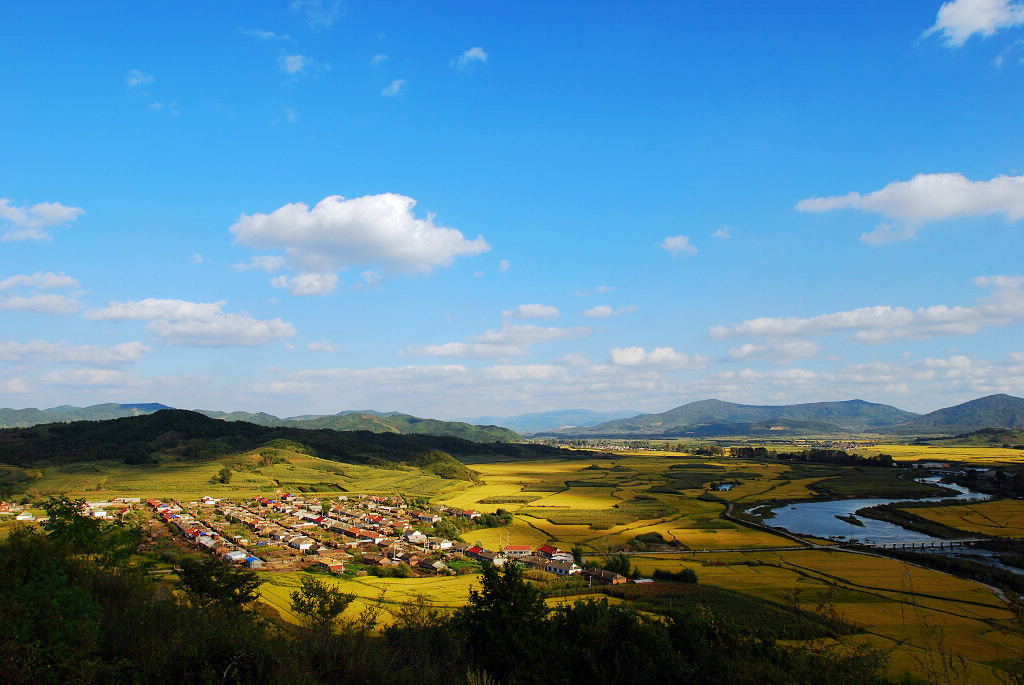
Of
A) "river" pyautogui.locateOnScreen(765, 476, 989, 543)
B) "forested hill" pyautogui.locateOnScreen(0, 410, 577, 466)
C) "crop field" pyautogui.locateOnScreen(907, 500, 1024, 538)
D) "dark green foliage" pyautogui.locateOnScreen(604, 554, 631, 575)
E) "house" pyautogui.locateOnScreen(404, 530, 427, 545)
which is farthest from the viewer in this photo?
"forested hill" pyautogui.locateOnScreen(0, 410, 577, 466)

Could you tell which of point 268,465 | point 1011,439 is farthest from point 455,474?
point 1011,439

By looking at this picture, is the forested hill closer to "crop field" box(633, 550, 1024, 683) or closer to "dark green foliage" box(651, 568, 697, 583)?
"dark green foliage" box(651, 568, 697, 583)

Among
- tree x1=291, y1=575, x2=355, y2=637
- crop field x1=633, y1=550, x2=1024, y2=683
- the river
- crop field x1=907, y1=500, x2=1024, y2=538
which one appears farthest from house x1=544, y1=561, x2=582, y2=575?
crop field x1=907, y1=500, x2=1024, y2=538

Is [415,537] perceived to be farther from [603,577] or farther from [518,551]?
[603,577]

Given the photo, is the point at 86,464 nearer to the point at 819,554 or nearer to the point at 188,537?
the point at 188,537

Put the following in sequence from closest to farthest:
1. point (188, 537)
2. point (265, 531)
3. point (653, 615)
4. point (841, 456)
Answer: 1. point (653, 615)
2. point (188, 537)
3. point (265, 531)
4. point (841, 456)

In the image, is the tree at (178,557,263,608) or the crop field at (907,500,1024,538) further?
the crop field at (907,500,1024,538)
